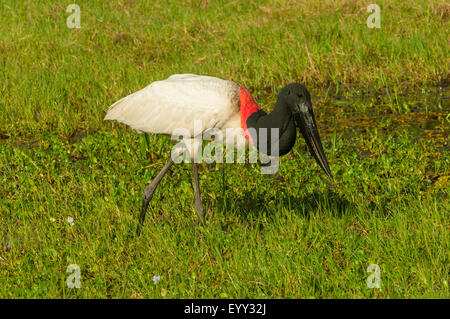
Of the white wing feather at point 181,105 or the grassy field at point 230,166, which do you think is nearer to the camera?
the grassy field at point 230,166

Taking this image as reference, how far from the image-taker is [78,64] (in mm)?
7934

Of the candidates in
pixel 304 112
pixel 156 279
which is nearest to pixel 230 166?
pixel 304 112

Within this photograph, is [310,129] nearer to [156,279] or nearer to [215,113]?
[215,113]

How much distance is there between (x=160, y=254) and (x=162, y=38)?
5.20m

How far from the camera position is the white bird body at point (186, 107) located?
441cm

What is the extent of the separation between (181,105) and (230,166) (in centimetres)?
124

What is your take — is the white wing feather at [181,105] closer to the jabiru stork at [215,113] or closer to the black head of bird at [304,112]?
the jabiru stork at [215,113]

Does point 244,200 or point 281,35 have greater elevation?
point 281,35

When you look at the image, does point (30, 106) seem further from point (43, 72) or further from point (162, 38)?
point (162, 38)

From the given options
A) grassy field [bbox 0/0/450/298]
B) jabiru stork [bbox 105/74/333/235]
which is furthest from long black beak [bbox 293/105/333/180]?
grassy field [bbox 0/0/450/298]

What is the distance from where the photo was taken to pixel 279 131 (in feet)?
13.7

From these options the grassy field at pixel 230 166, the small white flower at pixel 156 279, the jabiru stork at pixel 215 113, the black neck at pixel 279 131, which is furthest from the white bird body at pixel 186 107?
the small white flower at pixel 156 279

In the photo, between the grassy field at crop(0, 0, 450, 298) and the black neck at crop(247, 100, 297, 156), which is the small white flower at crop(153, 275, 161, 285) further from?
the black neck at crop(247, 100, 297, 156)
